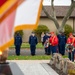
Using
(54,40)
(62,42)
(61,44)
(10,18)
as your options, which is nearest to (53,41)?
(54,40)

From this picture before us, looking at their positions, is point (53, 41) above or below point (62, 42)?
above

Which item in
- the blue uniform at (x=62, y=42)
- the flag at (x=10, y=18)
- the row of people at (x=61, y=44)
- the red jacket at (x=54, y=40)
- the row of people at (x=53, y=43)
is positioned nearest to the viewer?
the flag at (x=10, y=18)

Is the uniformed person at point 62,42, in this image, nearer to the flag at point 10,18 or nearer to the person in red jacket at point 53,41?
the person in red jacket at point 53,41

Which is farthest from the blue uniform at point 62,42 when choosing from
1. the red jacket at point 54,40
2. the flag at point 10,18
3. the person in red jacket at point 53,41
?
the flag at point 10,18

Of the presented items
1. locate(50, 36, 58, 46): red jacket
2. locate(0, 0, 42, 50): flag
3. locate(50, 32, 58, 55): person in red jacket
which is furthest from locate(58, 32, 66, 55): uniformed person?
locate(0, 0, 42, 50): flag

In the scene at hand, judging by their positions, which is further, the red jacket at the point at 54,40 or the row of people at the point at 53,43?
the red jacket at the point at 54,40

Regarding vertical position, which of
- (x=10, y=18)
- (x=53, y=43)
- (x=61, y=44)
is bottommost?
(x=61, y=44)

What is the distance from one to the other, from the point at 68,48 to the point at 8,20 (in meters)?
16.9

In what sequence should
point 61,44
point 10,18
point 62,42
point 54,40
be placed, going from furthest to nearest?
point 61,44
point 62,42
point 54,40
point 10,18

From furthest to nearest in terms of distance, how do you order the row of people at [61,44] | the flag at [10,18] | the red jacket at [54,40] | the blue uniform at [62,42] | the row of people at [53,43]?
the blue uniform at [62,42]
the red jacket at [54,40]
the row of people at [53,43]
the row of people at [61,44]
the flag at [10,18]

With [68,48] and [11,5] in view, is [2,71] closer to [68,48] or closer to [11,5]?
[11,5]

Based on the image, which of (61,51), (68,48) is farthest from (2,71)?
(61,51)

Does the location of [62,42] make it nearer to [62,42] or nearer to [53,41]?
[62,42]

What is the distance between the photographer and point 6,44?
228cm
